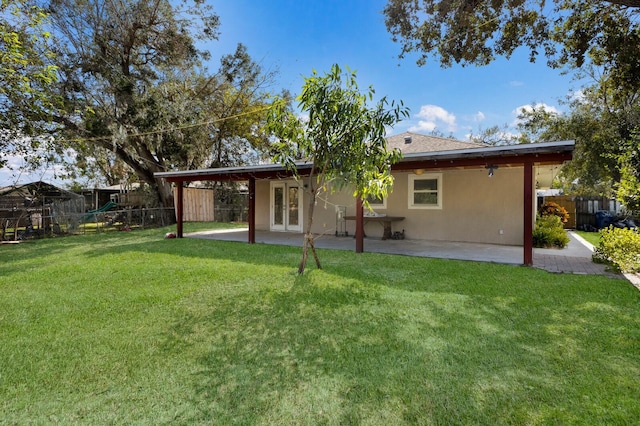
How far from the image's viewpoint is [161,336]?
3.27m

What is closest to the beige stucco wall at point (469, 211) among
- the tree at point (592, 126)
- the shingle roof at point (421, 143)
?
the shingle roof at point (421, 143)

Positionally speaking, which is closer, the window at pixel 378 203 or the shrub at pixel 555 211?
the window at pixel 378 203

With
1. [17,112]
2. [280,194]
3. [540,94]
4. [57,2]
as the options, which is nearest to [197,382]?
[17,112]

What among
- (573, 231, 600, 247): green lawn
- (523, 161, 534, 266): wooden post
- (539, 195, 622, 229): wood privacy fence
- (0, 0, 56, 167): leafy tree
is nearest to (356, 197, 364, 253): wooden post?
(523, 161, 534, 266): wooden post

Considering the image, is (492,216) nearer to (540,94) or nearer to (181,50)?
(540,94)

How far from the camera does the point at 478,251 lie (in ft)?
26.5

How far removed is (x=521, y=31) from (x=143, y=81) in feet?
45.7

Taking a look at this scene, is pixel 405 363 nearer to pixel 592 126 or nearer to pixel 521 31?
pixel 521 31

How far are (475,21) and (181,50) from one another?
40.6 ft

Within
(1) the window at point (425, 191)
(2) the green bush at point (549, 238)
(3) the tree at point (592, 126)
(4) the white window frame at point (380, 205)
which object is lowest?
(2) the green bush at point (549, 238)

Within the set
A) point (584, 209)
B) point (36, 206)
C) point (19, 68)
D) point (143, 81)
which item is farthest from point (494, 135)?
point (19, 68)

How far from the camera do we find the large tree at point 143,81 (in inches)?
516

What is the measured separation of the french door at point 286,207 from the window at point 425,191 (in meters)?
4.02

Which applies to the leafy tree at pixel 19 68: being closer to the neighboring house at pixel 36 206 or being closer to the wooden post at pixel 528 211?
the neighboring house at pixel 36 206
